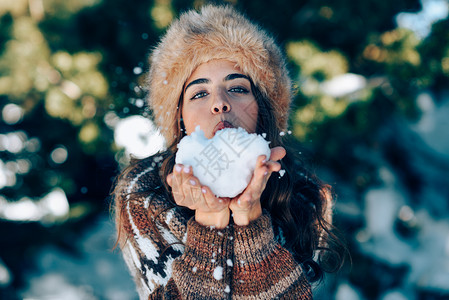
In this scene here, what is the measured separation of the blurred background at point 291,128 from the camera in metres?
1.88

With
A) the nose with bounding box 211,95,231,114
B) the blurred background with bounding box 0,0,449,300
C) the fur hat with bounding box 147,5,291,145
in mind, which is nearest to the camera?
the nose with bounding box 211,95,231,114

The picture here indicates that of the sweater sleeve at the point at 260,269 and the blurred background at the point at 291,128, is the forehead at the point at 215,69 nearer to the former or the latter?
the sweater sleeve at the point at 260,269

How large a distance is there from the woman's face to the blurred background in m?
0.68

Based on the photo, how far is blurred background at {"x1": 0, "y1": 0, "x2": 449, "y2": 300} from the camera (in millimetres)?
1881

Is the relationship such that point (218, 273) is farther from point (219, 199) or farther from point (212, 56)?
Result: point (212, 56)

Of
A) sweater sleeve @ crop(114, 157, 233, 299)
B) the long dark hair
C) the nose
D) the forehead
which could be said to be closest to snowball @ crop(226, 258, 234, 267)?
sweater sleeve @ crop(114, 157, 233, 299)

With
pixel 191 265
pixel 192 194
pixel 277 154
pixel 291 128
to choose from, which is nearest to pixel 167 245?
pixel 191 265

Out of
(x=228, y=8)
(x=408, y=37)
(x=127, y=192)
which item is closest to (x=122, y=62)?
(x=228, y=8)

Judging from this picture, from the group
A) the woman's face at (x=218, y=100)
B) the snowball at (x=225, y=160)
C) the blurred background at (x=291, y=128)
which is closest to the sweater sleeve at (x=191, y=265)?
the snowball at (x=225, y=160)

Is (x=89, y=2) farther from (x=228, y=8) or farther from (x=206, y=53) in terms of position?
(x=206, y=53)

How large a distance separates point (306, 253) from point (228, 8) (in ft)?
2.92

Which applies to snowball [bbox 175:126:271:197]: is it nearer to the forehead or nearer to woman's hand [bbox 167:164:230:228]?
woman's hand [bbox 167:164:230:228]

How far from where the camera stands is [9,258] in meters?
2.15

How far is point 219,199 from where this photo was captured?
802 mm
